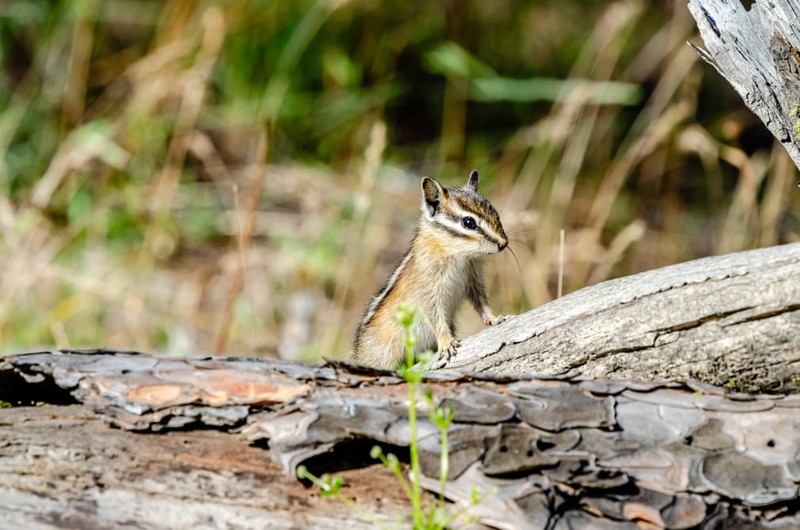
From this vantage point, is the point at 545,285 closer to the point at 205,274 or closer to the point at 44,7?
→ the point at 205,274

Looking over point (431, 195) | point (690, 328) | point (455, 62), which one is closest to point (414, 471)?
point (690, 328)

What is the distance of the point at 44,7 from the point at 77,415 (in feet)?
20.0

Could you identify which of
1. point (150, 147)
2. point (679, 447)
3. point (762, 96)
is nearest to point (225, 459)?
point (679, 447)

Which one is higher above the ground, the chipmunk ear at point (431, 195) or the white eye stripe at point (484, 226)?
the chipmunk ear at point (431, 195)

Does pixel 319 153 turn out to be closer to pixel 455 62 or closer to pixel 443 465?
pixel 455 62

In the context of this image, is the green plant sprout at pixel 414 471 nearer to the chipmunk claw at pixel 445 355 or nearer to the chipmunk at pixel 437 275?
the chipmunk claw at pixel 445 355

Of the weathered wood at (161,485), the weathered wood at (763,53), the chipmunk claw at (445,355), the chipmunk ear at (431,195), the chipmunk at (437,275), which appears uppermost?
the weathered wood at (763,53)

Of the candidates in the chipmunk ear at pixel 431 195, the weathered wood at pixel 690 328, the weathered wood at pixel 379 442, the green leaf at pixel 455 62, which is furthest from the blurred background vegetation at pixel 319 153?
the weathered wood at pixel 379 442

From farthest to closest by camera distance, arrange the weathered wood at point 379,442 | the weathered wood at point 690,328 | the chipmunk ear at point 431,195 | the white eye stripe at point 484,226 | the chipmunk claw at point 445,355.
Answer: the chipmunk ear at point 431,195
the white eye stripe at point 484,226
the chipmunk claw at point 445,355
the weathered wood at point 690,328
the weathered wood at point 379,442

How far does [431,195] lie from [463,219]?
0.91 feet

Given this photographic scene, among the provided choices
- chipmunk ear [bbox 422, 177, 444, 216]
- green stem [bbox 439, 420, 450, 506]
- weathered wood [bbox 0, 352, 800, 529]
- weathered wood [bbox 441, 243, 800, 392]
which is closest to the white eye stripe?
chipmunk ear [bbox 422, 177, 444, 216]

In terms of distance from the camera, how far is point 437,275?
456 centimetres

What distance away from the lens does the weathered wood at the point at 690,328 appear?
289cm

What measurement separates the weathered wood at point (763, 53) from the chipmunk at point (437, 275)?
131 cm
